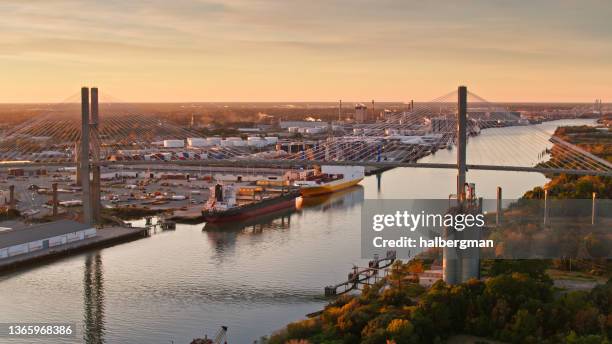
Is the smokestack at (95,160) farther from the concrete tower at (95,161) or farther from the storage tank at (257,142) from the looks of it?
the storage tank at (257,142)

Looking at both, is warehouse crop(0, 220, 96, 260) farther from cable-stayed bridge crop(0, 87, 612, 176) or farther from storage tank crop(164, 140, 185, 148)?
storage tank crop(164, 140, 185, 148)

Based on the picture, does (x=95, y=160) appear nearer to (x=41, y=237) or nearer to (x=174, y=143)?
(x=41, y=237)

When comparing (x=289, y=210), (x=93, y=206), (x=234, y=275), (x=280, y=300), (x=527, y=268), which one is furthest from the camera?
(x=289, y=210)

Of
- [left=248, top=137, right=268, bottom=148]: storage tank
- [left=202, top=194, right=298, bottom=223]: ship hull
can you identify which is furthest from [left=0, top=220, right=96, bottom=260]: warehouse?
[left=248, top=137, right=268, bottom=148]: storage tank

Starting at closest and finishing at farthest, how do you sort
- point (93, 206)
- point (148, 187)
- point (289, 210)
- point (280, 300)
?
point (280, 300) < point (93, 206) < point (289, 210) < point (148, 187)

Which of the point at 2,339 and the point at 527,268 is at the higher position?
the point at 527,268

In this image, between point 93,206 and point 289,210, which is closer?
point 93,206

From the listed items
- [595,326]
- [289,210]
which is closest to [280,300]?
[595,326]

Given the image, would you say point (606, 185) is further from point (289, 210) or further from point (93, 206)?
point (93, 206)
